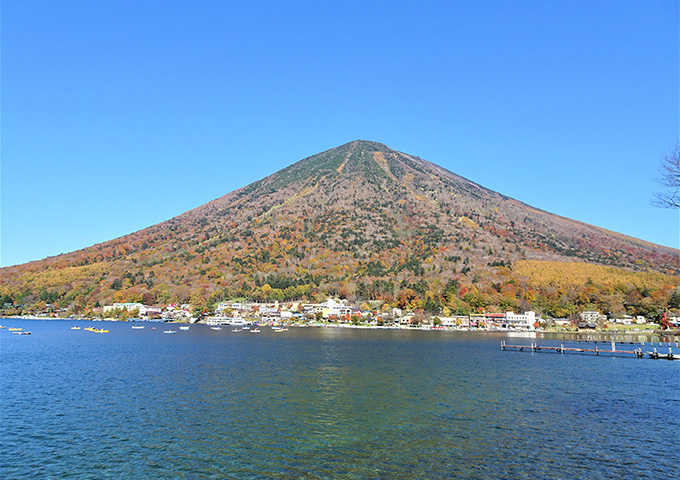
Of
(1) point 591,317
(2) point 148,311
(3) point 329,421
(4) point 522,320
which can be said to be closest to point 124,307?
(2) point 148,311

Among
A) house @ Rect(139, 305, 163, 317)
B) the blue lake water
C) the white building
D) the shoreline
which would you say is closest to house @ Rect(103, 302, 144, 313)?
house @ Rect(139, 305, 163, 317)

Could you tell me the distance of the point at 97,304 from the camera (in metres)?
186

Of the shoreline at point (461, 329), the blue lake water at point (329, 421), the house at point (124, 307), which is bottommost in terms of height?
the shoreline at point (461, 329)

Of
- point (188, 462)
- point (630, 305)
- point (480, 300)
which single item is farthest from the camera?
point (480, 300)

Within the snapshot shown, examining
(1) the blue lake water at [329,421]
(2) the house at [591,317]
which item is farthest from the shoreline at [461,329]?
(1) the blue lake water at [329,421]

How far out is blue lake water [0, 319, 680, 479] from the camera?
21.0 metres

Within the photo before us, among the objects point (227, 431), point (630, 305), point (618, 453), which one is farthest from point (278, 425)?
point (630, 305)

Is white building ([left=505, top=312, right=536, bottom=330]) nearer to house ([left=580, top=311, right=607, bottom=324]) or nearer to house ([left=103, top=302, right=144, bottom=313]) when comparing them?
house ([left=580, top=311, right=607, bottom=324])

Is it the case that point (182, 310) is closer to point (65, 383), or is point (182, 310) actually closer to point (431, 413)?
point (65, 383)

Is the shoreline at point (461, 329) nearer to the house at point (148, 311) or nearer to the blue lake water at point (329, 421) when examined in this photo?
the house at point (148, 311)

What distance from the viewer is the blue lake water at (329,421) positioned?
21.0 m

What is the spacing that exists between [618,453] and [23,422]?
3562cm

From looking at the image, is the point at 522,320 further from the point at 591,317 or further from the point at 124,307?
the point at 124,307

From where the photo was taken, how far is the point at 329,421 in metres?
28.6
